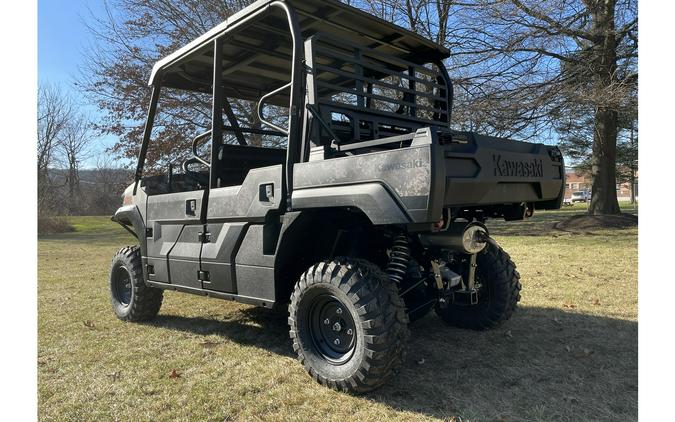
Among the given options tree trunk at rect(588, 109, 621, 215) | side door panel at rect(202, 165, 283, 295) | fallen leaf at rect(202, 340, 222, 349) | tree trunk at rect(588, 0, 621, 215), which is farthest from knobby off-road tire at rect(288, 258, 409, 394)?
tree trunk at rect(588, 109, 621, 215)

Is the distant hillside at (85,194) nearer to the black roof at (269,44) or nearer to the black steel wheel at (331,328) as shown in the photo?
the black roof at (269,44)

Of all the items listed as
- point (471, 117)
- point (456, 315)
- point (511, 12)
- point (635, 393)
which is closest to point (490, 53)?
point (511, 12)

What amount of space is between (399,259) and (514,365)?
1149mm

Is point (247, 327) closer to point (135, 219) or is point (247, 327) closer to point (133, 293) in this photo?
point (133, 293)

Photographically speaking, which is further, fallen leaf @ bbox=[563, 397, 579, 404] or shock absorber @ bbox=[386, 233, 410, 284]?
shock absorber @ bbox=[386, 233, 410, 284]

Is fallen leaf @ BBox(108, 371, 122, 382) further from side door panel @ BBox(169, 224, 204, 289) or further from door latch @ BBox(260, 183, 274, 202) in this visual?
door latch @ BBox(260, 183, 274, 202)

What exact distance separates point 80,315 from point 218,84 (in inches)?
126

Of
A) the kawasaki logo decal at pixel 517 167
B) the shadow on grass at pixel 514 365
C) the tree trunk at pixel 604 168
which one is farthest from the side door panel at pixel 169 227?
the tree trunk at pixel 604 168

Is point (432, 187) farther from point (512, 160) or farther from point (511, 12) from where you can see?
point (511, 12)

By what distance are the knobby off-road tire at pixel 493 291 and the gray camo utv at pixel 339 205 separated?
0.01m

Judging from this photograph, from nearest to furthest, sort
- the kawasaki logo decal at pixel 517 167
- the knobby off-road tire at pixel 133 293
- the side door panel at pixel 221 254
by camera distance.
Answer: the kawasaki logo decal at pixel 517 167 → the side door panel at pixel 221 254 → the knobby off-road tire at pixel 133 293

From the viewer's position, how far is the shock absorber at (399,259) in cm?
317

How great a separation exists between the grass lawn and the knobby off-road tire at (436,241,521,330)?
12 centimetres

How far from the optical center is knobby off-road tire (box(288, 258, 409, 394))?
2.77 metres
